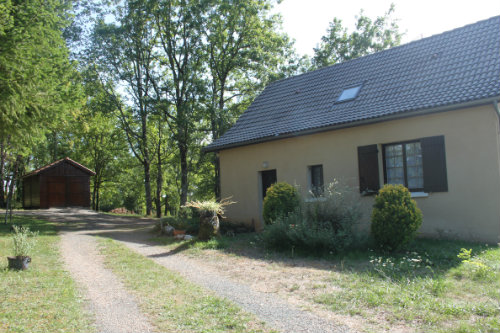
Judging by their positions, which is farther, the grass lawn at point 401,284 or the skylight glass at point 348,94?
the skylight glass at point 348,94

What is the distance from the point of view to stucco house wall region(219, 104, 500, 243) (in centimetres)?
903

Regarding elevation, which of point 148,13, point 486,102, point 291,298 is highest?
point 148,13

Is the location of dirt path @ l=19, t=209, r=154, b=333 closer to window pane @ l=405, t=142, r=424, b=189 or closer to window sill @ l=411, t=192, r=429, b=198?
window sill @ l=411, t=192, r=429, b=198

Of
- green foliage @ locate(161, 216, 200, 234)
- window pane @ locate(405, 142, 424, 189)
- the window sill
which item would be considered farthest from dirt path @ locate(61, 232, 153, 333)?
window pane @ locate(405, 142, 424, 189)

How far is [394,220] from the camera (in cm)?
819

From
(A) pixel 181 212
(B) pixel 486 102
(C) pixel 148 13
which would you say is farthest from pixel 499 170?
(C) pixel 148 13

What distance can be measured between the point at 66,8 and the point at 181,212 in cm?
800

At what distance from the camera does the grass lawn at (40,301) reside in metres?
4.59

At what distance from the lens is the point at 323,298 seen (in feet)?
17.9

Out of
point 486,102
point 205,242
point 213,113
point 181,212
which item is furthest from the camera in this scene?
point 213,113

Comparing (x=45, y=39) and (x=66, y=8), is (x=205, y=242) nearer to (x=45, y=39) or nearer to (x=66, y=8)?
(x=45, y=39)

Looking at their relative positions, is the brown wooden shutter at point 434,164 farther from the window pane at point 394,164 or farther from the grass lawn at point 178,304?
the grass lawn at point 178,304

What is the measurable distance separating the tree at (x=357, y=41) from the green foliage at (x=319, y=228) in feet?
58.9

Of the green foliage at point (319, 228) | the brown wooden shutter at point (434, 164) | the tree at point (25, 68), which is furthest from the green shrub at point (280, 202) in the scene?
the tree at point (25, 68)
